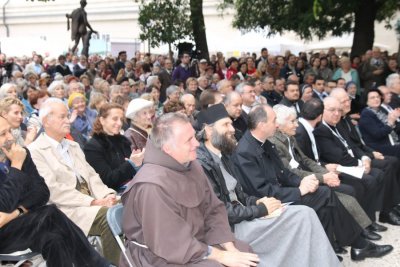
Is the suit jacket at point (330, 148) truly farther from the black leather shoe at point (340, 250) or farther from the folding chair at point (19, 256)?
the folding chair at point (19, 256)

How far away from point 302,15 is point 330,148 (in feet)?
34.5

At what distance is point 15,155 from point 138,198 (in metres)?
1.09

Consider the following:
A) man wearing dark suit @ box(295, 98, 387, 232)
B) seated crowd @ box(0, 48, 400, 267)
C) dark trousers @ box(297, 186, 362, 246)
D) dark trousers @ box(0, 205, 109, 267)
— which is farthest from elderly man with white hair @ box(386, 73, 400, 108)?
dark trousers @ box(0, 205, 109, 267)

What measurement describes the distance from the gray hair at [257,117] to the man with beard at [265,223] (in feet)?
1.67

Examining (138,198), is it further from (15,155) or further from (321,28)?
(321,28)

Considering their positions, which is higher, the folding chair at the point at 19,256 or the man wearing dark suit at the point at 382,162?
the folding chair at the point at 19,256

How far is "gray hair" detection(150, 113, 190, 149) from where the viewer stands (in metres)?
3.17

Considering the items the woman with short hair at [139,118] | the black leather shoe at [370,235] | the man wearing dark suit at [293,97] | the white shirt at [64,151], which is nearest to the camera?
the white shirt at [64,151]

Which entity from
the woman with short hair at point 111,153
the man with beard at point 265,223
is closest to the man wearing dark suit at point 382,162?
the man with beard at point 265,223

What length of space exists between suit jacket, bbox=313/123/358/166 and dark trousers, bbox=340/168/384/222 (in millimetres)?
270

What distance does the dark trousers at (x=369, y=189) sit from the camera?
5.45 meters

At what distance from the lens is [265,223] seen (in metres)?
3.92

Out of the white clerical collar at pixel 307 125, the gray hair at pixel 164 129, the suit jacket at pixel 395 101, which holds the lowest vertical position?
the suit jacket at pixel 395 101

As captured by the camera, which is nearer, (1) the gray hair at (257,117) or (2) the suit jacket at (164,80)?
(1) the gray hair at (257,117)
